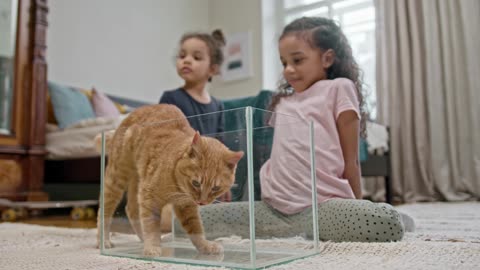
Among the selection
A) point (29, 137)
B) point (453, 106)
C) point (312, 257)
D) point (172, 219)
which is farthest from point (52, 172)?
point (453, 106)

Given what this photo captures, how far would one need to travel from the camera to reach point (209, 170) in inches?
28.1

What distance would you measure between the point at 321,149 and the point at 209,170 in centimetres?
45

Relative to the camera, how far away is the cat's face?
0.71 m

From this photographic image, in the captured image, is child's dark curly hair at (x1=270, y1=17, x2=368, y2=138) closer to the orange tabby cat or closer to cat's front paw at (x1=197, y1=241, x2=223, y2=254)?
the orange tabby cat

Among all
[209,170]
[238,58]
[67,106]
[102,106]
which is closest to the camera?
[209,170]

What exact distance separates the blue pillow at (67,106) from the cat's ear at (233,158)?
2111mm

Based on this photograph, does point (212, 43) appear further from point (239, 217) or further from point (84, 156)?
point (84, 156)

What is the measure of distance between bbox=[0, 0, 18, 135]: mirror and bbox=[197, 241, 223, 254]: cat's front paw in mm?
2017

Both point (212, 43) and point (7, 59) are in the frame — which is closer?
point (212, 43)

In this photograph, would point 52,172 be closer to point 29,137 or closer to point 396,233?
point 29,137

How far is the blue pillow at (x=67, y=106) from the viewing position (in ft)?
8.66

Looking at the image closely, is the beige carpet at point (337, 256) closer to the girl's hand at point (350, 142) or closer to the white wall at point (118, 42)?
the girl's hand at point (350, 142)

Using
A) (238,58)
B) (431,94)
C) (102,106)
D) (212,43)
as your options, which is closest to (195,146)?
(212,43)

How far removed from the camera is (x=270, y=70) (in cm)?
405
